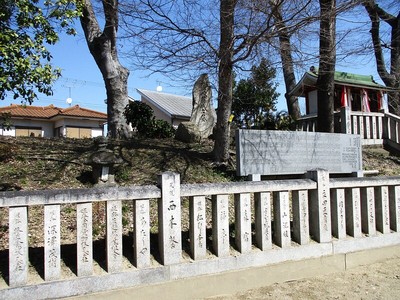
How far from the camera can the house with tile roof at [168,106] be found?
84.5 ft

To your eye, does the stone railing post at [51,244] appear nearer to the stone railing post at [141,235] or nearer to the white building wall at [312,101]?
the stone railing post at [141,235]

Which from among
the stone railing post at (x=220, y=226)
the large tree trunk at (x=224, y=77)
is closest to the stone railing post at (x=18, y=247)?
the stone railing post at (x=220, y=226)

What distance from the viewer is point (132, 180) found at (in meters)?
7.13

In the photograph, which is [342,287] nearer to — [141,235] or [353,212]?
[353,212]

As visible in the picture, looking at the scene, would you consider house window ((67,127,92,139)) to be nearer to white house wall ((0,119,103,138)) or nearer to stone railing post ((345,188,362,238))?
white house wall ((0,119,103,138))

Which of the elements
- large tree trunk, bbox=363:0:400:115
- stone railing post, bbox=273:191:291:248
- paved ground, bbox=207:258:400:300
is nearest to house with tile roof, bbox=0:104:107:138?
large tree trunk, bbox=363:0:400:115

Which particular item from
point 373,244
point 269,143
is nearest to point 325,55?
point 269,143

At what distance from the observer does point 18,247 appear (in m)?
3.54

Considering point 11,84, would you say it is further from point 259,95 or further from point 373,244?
point 259,95

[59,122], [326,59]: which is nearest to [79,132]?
[59,122]

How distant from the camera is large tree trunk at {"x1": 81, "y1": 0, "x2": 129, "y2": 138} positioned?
422 inches

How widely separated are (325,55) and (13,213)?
591 centimetres

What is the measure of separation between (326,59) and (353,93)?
43.2 feet

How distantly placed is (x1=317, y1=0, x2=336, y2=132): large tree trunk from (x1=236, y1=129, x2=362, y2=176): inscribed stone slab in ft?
4.95
